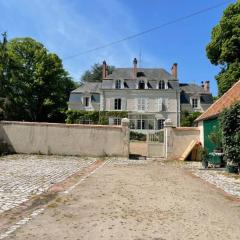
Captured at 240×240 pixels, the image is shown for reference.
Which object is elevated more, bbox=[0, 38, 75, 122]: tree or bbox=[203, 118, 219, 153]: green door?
bbox=[0, 38, 75, 122]: tree

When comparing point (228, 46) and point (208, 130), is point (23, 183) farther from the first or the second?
point (228, 46)

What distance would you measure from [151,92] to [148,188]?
44664 millimetres

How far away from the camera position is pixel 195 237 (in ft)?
19.8

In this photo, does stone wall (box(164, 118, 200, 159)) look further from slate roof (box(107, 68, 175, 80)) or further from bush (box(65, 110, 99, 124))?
slate roof (box(107, 68, 175, 80))

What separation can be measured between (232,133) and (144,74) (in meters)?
41.3

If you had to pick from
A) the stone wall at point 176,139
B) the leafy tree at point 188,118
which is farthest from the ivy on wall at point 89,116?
the stone wall at point 176,139

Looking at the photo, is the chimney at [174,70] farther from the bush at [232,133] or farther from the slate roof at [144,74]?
the bush at [232,133]

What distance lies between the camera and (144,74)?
57.0 m

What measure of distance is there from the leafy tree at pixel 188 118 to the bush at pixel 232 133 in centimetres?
3737

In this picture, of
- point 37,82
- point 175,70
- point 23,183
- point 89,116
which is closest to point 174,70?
point 175,70

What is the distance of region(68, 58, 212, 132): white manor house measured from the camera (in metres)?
54.9

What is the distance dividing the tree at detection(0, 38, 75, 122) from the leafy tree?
55.6 feet

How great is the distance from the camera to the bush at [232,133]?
623 inches

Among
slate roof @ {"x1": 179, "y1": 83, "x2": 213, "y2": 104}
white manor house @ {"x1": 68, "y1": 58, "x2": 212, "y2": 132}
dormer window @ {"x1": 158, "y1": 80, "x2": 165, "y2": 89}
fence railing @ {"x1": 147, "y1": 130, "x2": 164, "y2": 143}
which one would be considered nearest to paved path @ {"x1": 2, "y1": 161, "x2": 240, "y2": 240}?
fence railing @ {"x1": 147, "y1": 130, "x2": 164, "y2": 143}
